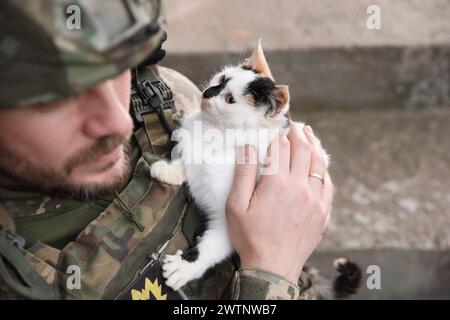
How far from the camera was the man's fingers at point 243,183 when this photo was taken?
134 centimetres

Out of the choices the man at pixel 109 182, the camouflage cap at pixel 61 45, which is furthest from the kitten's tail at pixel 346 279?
the camouflage cap at pixel 61 45

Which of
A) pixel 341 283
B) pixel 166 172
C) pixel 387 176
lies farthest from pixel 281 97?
pixel 387 176

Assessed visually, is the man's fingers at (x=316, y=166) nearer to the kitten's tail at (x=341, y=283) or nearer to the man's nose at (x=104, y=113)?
the kitten's tail at (x=341, y=283)

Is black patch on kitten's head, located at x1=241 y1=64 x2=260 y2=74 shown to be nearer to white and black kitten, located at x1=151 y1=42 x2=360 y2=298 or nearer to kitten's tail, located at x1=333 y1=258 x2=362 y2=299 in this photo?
white and black kitten, located at x1=151 y1=42 x2=360 y2=298

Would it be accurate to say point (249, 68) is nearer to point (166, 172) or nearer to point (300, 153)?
point (300, 153)

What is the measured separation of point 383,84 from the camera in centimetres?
273

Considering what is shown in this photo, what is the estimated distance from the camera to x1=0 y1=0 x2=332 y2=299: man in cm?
89

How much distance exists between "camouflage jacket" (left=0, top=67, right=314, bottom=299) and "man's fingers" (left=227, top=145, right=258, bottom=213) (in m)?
0.13

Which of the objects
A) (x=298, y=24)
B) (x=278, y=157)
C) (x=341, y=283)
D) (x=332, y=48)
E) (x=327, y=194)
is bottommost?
(x=341, y=283)

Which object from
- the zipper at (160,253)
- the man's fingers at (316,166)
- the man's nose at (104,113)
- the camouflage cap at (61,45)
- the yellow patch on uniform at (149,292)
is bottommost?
the yellow patch on uniform at (149,292)

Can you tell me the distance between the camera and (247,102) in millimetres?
1549

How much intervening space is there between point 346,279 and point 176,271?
68 centimetres

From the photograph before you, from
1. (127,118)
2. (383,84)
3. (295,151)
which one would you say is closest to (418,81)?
(383,84)

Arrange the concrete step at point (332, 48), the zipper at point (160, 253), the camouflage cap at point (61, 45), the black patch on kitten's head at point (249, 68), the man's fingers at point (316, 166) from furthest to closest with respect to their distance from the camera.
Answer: the concrete step at point (332, 48), the black patch on kitten's head at point (249, 68), the man's fingers at point (316, 166), the zipper at point (160, 253), the camouflage cap at point (61, 45)
